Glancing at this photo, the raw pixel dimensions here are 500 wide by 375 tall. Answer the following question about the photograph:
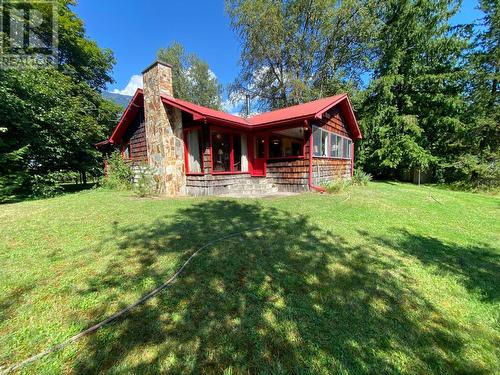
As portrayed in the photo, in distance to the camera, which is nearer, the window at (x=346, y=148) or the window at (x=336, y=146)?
the window at (x=336, y=146)

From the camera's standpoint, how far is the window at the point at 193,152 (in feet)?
30.1

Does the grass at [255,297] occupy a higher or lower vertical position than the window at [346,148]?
lower

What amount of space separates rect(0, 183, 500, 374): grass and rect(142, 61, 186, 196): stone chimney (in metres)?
4.27

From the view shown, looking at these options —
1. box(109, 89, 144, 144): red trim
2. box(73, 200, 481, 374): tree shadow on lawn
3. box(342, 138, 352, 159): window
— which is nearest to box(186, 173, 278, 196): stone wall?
box(109, 89, 144, 144): red trim

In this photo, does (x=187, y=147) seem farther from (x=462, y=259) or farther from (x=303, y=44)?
(x=303, y=44)

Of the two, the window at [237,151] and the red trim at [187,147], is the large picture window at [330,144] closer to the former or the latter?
the window at [237,151]

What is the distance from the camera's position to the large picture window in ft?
32.7

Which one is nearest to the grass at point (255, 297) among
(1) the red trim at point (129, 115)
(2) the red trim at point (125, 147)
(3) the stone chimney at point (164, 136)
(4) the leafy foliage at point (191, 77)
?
(3) the stone chimney at point (164, 136)

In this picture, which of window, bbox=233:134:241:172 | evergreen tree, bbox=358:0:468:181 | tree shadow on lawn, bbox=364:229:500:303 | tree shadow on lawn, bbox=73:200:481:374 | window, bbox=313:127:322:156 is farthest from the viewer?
evergreen tree, bbox=358:0:468:181

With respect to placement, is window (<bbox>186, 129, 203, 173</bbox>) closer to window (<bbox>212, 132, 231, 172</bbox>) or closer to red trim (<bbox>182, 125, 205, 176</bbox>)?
red trim (<bbox>182, 125, 205, 176</bbox>)

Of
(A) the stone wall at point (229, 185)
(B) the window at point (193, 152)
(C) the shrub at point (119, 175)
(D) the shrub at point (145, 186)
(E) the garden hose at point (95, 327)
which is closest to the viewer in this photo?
(E) the garden hose at point (95, 327)

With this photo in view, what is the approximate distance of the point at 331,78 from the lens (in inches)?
738

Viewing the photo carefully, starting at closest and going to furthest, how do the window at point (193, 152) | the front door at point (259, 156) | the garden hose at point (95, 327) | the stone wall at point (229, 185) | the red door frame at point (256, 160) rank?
the garden hose at point (95, 327)
the stone wall at point (229, 185)
the window at point (193, 152)
the red door frame at point (256, 160)
the front door at point (259, 156)

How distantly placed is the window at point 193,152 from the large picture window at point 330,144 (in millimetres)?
4854
